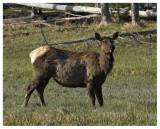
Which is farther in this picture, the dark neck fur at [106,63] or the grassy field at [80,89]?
the dark neck fur at [106,63]

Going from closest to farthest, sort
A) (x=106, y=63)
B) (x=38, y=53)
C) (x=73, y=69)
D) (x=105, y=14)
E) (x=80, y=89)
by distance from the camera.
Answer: (x=106, y=63)
(x=73, y=69)
(x=38, y=53)
(x=80, y=89)
(x=105, y=14)

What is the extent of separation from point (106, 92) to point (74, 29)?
1605 centimetres

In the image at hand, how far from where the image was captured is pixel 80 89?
15523 millimetres

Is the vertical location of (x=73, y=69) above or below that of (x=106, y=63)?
below

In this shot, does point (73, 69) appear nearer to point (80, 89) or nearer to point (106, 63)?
point (106, 63)

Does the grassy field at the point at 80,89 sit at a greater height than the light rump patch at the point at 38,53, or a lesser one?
lesser

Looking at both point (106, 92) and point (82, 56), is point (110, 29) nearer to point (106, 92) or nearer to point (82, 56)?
point (106, 92)

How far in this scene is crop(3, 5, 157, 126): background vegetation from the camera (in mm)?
9219

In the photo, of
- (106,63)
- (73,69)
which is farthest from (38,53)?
(106,63)

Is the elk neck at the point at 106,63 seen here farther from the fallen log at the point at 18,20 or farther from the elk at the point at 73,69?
the fallen log at the point at 18,20

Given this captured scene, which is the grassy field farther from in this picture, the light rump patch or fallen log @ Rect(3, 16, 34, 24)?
fallen log @ Rect(3, 16, 34, 24)

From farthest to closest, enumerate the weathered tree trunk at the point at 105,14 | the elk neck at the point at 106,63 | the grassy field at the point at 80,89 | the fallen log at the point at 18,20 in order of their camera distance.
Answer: the fallen log at the point at 18,20, the weathered tree trunk at the point at 105,14, the elk neck at the point at 106,63, the grassy field at the point at 80,89

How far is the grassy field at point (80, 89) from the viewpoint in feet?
30.2

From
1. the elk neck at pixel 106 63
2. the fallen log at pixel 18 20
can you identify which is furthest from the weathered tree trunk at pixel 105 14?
the elk neck at pixel 106 63
